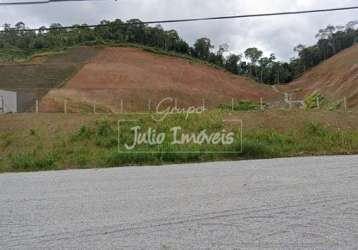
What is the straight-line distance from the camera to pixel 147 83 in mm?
46875

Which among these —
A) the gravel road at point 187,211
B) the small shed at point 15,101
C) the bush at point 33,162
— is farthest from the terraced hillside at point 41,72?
the gravel road at point 187,211

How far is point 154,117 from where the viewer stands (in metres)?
20.4

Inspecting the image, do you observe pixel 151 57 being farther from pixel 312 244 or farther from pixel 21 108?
pixel 312 244

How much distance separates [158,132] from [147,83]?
29.1 m

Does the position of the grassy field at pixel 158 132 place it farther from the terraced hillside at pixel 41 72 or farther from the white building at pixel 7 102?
the terraced hillside at pixel 41 72

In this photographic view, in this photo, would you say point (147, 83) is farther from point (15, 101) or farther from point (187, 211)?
point (187, 211)

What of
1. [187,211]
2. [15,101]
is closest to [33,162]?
[187,211]

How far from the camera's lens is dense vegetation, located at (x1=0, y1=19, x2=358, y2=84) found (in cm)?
6762

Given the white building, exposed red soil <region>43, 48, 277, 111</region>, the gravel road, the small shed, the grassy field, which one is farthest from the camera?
exposed red soil <region>43, 48, 277, 111</region>

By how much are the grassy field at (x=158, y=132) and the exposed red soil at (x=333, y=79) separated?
2397cm

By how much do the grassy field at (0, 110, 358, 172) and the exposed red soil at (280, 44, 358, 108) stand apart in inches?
944

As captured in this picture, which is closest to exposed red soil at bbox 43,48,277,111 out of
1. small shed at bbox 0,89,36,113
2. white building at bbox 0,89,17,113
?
small shed at bbox 0,89,36,113

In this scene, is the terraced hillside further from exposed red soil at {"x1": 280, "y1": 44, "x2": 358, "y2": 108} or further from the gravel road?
the gravel road

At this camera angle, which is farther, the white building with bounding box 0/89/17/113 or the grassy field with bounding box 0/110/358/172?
the white building with bounding box 0/89/17/113
